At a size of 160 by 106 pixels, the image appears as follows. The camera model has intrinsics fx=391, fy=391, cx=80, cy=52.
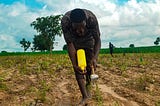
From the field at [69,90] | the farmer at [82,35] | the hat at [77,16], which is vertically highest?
the hat at [77,16]

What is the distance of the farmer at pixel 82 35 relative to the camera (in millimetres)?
5750

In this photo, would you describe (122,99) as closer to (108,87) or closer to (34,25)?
(108,87)

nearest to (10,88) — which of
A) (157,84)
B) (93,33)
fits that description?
(93,33)

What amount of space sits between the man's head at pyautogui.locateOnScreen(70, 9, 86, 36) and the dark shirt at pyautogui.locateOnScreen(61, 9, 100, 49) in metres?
0.24

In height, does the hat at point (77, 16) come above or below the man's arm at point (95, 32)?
above

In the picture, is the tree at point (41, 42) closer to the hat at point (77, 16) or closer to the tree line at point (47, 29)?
the tree line at point (47, 29)

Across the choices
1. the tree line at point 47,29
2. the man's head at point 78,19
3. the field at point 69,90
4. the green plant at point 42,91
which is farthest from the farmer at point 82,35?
the tree line at point 47,29

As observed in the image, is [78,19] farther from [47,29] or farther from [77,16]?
[47,29]

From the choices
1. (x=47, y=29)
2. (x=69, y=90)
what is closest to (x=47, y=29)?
(x=47, y=29)

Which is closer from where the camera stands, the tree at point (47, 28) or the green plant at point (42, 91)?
the green plant at point (42, 91)

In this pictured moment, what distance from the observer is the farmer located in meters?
5.75

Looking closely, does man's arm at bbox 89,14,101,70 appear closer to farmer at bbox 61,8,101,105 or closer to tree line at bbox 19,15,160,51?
farmer at bbox 61,8,101,105

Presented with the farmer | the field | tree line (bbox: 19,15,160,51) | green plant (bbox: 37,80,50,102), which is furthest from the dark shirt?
tree line (bbox: 19,15,160,51)

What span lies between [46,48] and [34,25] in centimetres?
449
